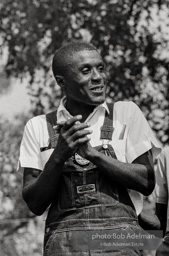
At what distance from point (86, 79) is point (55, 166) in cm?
55

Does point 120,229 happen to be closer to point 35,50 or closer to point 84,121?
point 84,121

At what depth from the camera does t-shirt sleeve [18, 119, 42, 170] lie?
151 inches

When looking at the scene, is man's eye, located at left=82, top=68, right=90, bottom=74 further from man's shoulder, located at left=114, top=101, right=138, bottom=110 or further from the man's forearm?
the man's forearm

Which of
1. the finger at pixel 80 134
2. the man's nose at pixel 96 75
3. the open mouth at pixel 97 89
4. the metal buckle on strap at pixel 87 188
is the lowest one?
the metal buckle on strap at pixel 87 188

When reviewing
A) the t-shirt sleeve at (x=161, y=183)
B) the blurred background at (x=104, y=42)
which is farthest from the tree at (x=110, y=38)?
the t-shirt sleeve at (x=161, y=183)

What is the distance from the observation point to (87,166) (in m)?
3.69

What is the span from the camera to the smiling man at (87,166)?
11.8 feet

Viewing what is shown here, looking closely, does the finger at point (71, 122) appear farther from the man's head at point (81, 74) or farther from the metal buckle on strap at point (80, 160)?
the man's head at point (81, 74)

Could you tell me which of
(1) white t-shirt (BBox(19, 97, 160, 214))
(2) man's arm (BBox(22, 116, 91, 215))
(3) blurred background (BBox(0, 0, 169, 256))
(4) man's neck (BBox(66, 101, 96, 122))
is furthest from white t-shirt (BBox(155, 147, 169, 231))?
(3) blurred background (BBox(0, 0, 169, 256))

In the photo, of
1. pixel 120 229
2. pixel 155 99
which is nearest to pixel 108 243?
pixel 120 229

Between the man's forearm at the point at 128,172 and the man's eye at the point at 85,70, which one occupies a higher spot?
the man's eye at the point at 85,70

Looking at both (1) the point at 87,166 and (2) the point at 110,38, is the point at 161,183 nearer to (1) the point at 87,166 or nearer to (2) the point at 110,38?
(1) the point at 87,166

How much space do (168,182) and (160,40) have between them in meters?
4.54

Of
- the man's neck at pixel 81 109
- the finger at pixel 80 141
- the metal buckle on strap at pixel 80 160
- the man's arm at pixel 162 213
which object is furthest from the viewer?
the man's arm at pixel 162 213
